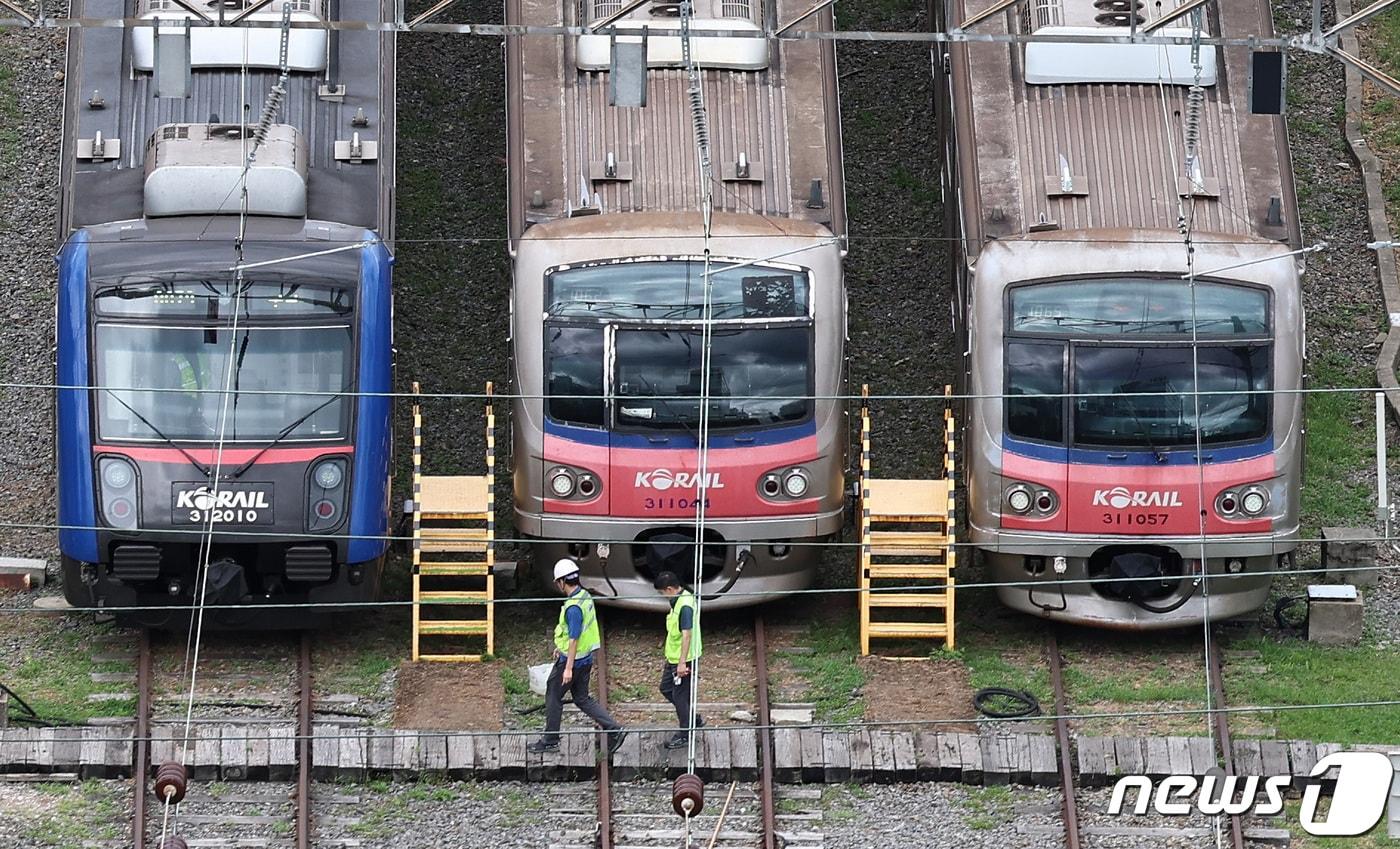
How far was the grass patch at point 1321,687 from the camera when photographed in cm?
2055

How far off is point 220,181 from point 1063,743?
275 inches

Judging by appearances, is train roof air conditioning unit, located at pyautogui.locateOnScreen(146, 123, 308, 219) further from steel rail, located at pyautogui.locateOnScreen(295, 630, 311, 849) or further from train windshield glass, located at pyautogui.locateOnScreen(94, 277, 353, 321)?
steel rail, located at pyautogui.locateOnScreen(295, 630, 311, 849)

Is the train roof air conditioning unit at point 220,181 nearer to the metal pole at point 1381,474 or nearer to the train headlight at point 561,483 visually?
the train headlight at point 561,483

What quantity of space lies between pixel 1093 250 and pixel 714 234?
2663 mm

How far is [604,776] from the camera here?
19781 mm

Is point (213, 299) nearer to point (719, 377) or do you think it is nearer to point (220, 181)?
point (220, 181)

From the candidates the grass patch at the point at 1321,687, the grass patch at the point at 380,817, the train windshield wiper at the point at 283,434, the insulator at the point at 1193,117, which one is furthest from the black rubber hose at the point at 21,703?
the insulator at the point at 1193,117

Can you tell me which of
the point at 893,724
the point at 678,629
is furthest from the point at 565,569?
the point at 893,724

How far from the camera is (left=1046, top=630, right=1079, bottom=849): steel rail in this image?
19.4 meters

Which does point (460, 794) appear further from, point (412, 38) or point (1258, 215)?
point (412, 38)

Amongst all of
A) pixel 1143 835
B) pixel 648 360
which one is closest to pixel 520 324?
pixel 648 360

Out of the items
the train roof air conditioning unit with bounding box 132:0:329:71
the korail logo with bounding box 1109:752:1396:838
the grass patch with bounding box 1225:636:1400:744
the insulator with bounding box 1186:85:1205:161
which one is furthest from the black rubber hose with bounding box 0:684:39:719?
the insulator with bounding box 1186:85:1205:161

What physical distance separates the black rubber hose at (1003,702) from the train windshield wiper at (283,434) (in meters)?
4.81

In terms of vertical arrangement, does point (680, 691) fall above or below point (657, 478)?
below
